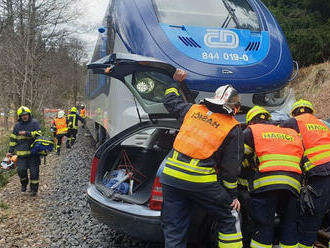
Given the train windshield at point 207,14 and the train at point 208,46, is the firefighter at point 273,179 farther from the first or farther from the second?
the train windshield at point 207,14

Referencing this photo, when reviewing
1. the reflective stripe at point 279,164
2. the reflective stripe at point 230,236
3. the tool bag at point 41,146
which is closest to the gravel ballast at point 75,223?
the tool bag at point 41,146

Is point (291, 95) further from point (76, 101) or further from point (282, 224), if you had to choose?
point (76, 101)

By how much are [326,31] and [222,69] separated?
24.0 ft

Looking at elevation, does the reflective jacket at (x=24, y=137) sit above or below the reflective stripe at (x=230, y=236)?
below

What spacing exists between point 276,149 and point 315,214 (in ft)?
2.74

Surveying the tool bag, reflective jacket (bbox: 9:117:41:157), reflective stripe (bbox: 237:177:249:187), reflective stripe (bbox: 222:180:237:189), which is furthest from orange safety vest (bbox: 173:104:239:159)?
reflective jacket (bbox: 9:117:41:157)

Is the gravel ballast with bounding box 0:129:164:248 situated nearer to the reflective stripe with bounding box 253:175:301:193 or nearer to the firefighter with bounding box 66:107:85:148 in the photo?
the reflective stripe with bounding box 253:175:301:193

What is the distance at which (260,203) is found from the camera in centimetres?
322

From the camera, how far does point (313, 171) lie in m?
3.39

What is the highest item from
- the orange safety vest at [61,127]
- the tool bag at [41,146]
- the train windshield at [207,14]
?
the train windshield at [207,14]

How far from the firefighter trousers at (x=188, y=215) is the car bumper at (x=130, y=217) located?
248 millimetres

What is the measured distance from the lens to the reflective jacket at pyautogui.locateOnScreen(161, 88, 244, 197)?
2.79m

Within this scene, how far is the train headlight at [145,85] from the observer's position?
4.28m

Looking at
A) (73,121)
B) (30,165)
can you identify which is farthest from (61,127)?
(30,165)
